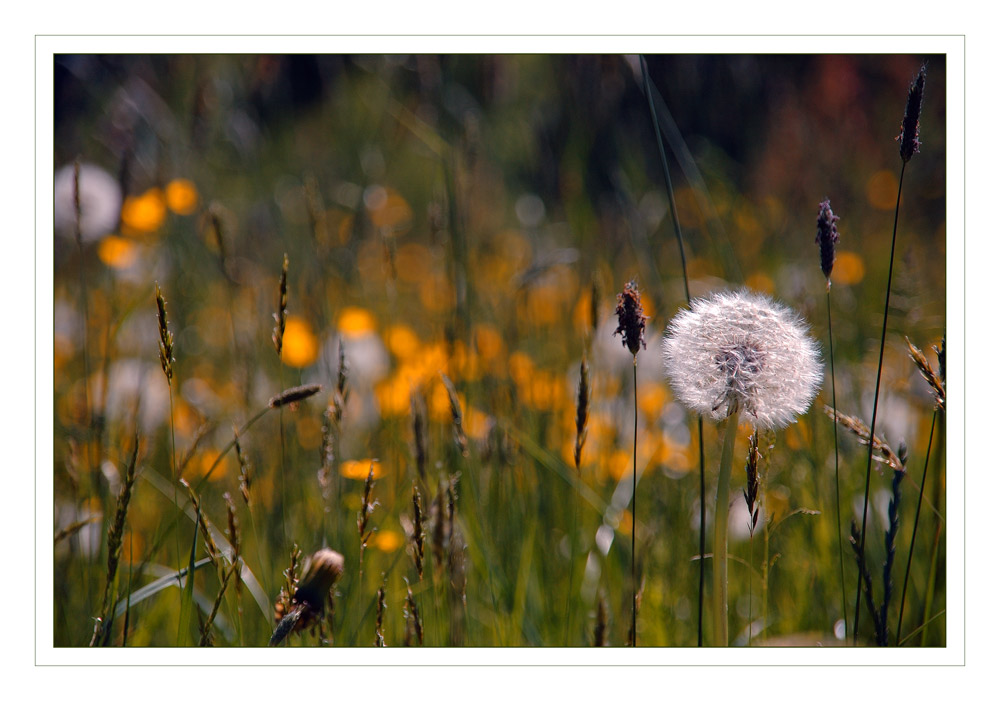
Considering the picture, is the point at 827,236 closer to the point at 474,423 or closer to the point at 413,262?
the point at 474,423

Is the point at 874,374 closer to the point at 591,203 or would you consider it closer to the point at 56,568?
the point at 591,203

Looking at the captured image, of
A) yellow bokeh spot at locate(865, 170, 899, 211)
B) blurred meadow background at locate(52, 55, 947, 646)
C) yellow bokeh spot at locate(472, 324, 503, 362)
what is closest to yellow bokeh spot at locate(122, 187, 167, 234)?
blurred meadow background at locate(52, 55, 947, 646)

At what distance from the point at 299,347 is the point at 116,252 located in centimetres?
60

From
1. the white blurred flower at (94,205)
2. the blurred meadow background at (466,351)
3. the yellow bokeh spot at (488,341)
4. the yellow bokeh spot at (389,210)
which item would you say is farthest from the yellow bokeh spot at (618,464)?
the white blurred flower at (94,205)

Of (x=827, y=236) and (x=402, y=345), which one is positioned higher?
(x=827, y=236)

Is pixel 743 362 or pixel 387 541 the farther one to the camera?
pixel 387 541

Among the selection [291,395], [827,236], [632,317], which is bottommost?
[291,395]

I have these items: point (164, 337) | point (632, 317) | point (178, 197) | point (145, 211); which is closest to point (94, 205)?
point (145, 211)

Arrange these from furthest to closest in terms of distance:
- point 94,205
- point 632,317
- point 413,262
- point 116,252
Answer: point 413,262, point 94,205, point 116,252, point 632,317

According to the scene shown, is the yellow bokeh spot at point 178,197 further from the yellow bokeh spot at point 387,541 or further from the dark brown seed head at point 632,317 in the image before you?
the dark brown seed head at point 632,317

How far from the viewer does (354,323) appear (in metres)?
2.14

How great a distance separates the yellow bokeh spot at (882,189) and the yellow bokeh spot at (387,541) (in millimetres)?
2281

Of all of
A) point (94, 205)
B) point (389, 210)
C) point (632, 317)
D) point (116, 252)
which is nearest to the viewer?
point (632, 317)
